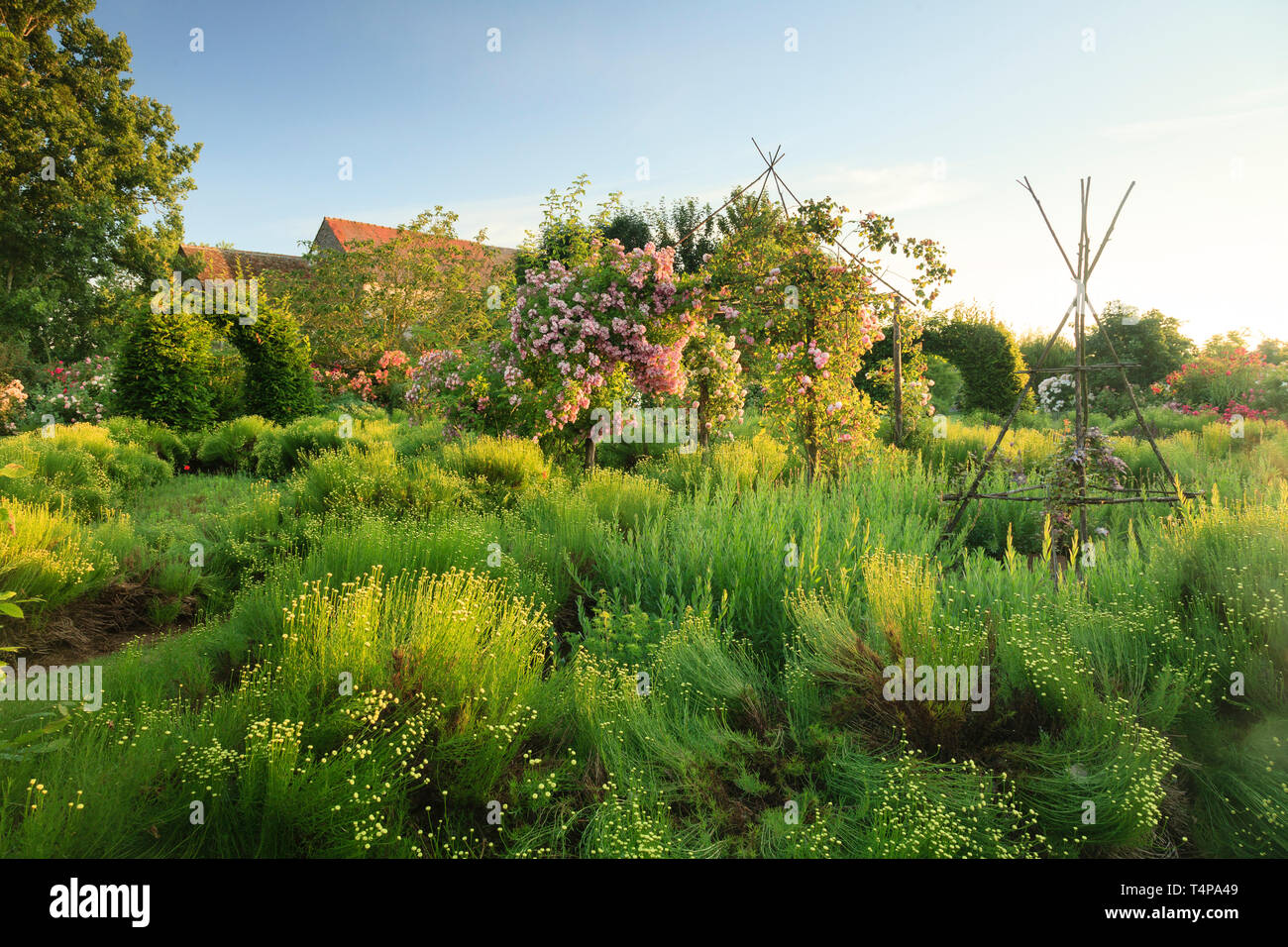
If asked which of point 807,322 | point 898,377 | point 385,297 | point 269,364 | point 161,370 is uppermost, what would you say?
point 385,297

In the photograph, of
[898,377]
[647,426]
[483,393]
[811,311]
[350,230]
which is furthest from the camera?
[350,230]

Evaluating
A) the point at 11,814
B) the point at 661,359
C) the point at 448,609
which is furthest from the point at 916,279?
the point at 11,814

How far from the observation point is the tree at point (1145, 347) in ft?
60.2

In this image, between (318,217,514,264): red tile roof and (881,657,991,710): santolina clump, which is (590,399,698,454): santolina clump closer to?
(881,657,991,710): santolina clump

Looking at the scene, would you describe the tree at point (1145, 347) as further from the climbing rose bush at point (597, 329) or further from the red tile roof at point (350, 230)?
the red tile roof at point (350, 230)

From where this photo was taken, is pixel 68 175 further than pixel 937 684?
Yes

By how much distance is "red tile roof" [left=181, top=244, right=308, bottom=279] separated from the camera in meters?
23.6

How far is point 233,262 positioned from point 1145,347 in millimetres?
29553

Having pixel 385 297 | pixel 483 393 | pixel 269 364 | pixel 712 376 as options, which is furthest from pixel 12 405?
pixel 712 376

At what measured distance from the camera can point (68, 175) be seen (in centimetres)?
2022

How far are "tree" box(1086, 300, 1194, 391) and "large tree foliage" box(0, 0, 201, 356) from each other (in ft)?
90.9

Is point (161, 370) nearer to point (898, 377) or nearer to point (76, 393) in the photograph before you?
point (76, 393)

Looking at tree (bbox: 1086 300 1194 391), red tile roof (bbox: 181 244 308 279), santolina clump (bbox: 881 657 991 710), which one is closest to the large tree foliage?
red tile roof (bbox: 181 244 308 279)
